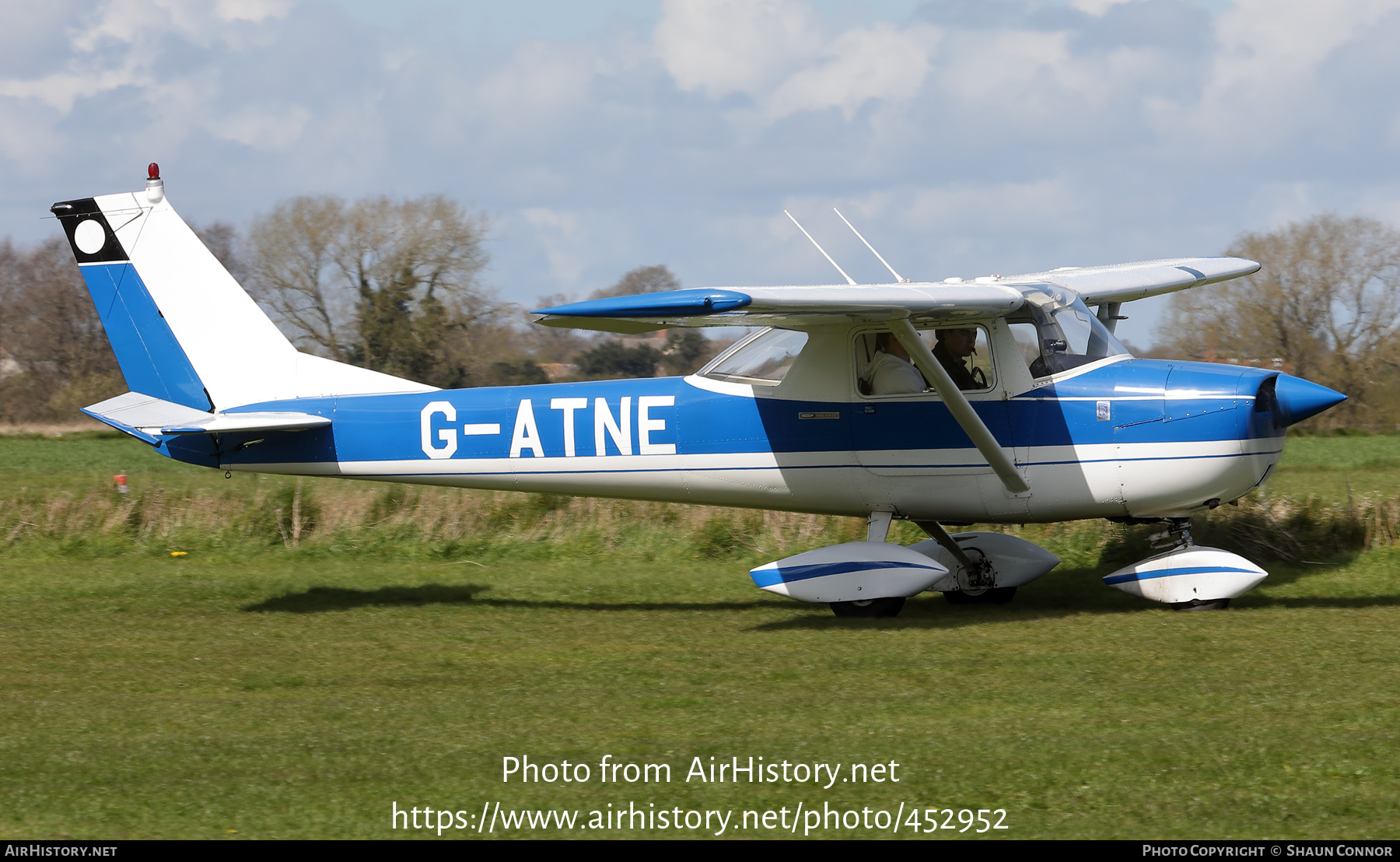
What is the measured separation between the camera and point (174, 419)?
391 inches

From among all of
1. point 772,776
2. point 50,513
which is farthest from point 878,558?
point 50,513

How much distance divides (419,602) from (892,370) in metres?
4.28

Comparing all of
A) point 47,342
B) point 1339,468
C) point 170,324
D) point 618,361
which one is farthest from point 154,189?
point 47,342

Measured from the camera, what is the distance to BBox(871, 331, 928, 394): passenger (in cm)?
890

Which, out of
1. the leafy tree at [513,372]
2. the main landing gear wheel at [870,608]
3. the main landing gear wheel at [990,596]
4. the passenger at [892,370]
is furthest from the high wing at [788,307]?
the leafy tree at [513,372]

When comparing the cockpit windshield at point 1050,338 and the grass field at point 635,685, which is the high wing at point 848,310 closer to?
the cockpit windshield at point 1050,338

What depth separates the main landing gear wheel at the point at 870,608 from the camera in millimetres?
8906

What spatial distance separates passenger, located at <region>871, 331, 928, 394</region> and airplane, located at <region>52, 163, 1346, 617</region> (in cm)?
2

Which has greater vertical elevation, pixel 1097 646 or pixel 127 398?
pixel 127 398

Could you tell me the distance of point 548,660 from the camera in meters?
7.62

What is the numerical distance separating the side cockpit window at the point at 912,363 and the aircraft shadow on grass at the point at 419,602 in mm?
2118

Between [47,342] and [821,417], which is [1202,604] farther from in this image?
[47,342]

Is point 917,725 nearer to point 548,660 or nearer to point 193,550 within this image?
point 548,660
